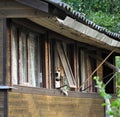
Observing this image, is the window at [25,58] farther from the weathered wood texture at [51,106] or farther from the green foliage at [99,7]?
the green foliage at [99,7]

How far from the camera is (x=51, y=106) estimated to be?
34.0ft

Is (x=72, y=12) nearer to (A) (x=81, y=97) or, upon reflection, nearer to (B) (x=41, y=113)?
(B) (x=41, y=113)

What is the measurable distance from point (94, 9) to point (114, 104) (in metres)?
20.3

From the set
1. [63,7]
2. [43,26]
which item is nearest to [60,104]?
[43,26]

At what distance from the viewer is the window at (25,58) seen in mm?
9041

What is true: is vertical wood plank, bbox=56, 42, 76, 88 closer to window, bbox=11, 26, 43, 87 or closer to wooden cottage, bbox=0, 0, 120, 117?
wooden cottage, bbox=0, 0, 120, 117

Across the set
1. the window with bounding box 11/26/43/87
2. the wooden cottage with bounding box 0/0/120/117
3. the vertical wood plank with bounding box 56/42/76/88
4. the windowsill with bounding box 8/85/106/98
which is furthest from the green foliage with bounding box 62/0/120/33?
the window with bounding box 11/26/43/87

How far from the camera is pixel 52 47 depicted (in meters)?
11.3

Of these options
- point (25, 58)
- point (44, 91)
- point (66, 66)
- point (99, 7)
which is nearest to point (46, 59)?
point (44, 91)

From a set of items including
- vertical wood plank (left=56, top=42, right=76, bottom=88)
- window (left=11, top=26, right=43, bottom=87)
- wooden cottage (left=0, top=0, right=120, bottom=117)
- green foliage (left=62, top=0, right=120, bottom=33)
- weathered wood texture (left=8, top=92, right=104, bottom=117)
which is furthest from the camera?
green foliage (left=62, top=0, right=120, bottom=33)

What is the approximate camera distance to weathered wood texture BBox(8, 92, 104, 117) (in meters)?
8.66

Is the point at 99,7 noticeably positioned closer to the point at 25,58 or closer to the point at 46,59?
the point at 46,59

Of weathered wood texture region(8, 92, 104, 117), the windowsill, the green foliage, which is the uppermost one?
the green foliage


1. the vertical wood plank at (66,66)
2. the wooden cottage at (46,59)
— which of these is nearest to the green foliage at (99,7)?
the wooden cottage at (46,59)
